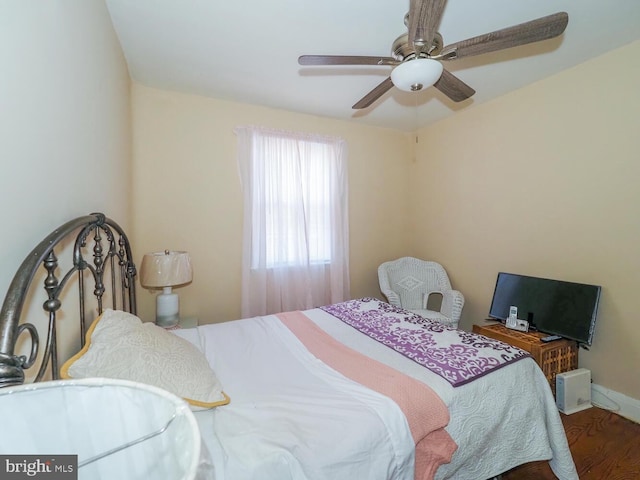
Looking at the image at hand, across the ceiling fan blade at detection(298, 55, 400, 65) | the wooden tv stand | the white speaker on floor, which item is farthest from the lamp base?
the white speaker on floor

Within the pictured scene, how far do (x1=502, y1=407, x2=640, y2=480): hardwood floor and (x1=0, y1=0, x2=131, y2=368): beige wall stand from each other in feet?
7.93

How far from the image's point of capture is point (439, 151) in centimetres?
333

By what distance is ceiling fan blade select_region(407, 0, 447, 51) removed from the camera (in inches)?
44.3

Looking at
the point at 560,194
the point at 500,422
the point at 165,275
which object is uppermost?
the point at 560,194

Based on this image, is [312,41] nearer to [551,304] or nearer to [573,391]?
[551,304]

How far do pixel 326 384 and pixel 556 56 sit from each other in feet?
9.02

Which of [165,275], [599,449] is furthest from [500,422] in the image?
[165,275]

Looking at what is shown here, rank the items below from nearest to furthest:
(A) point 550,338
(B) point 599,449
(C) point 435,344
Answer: (C) point 435,344 < (B) point 599,449 < (A) point 550,338

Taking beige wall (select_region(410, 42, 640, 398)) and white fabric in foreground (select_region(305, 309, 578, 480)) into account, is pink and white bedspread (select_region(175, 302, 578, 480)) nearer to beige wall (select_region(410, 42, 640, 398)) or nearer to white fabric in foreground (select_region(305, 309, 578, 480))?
white fabric in foreground (select_region(305, 309, 578, 480))

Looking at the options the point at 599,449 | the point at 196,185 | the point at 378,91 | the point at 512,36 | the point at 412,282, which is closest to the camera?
the point at 512,36

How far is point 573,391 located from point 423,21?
258 centimetres

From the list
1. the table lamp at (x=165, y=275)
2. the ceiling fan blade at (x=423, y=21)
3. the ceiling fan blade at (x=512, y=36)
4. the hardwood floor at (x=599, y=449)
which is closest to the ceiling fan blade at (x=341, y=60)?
the ceiling fan blade at (x=423, y=21)

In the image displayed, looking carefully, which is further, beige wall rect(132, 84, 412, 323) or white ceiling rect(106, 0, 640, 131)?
beige wall rect(132, 84, 412, 323)

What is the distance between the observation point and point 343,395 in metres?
1.18
